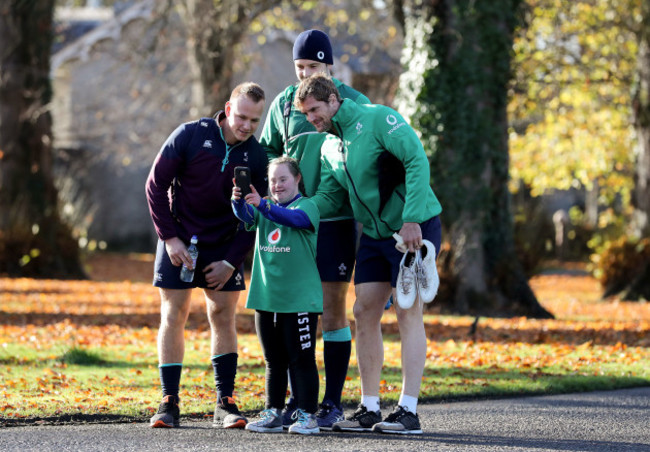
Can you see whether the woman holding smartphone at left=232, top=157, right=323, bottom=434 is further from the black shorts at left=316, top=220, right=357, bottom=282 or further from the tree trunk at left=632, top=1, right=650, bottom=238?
the tree trunk at left=632, top=1, right=650, bottom=238

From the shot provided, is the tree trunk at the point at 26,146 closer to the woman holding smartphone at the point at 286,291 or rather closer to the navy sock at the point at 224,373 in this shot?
the navy sock at the point at 224,373

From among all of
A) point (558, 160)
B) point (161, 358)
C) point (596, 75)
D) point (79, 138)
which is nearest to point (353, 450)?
point (161, 358)

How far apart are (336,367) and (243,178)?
130 cm

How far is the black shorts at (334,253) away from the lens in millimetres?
6203

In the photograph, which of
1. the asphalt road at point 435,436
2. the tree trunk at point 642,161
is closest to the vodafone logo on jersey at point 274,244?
the asphalt road at point 435,436

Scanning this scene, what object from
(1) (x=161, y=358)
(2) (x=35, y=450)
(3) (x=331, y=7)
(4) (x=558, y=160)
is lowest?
(2) (x=35, y=450)

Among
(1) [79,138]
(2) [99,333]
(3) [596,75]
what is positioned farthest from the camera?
(1) [79,138]

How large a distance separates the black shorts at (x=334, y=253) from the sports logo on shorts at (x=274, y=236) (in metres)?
0.36

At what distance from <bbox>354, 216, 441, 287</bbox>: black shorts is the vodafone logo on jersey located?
47 cm

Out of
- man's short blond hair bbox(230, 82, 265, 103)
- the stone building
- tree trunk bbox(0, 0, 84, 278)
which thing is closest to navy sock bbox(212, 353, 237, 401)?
man's short blond hair bbox(230, 82, 265, 103)

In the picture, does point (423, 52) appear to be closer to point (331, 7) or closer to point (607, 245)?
point (607, 245)

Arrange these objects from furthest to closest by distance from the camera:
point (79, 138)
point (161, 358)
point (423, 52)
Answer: point (79, 138), point (423, 52), point (161, 358)

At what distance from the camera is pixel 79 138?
3306 centimetres

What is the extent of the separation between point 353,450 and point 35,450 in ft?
5.23
